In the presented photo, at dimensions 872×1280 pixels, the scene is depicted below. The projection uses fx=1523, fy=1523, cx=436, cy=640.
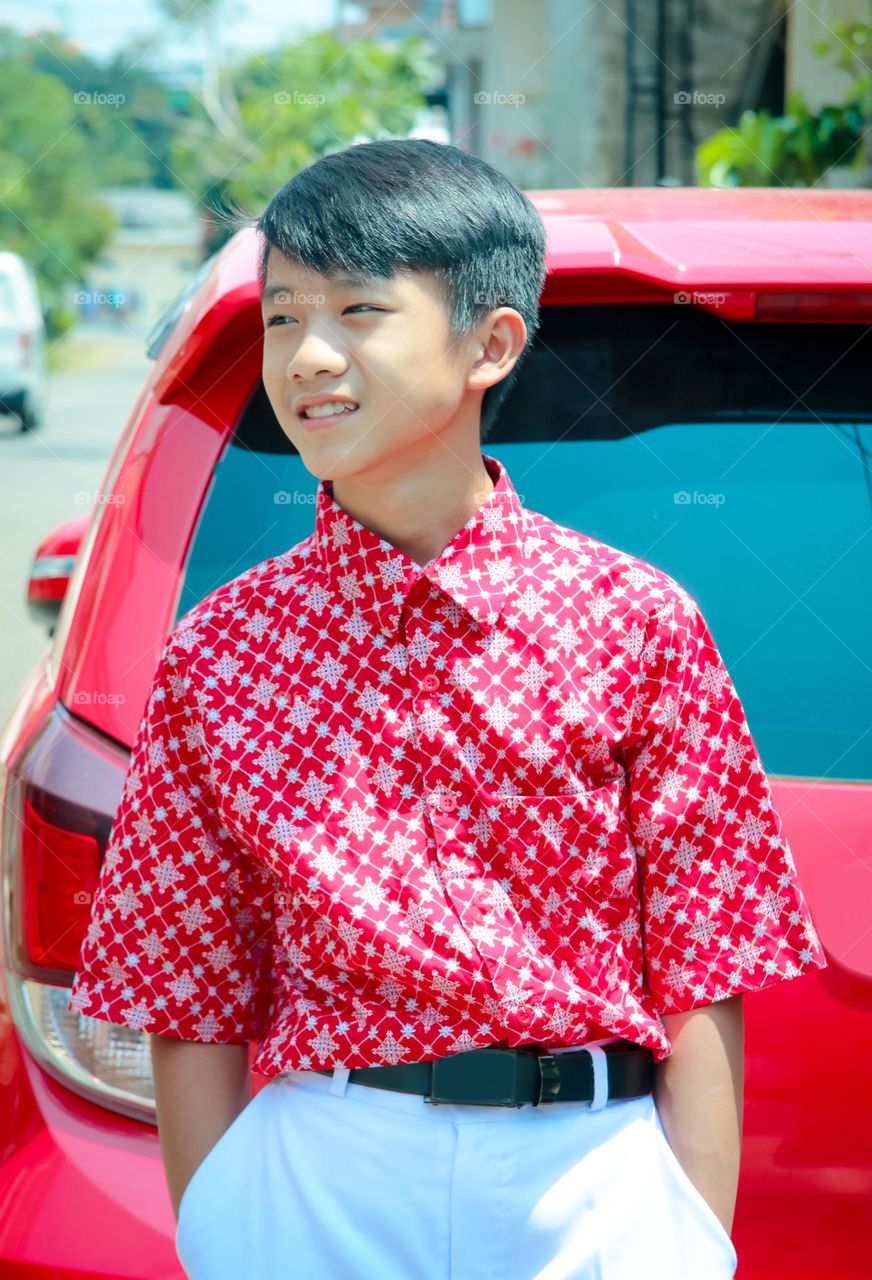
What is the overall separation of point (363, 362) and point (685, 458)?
0.61 m

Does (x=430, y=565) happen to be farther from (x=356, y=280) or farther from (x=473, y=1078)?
(x=473, y=1078)

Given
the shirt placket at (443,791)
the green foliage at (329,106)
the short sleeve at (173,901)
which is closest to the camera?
the shirt placket at (443,791)

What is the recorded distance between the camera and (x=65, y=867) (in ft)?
5.94

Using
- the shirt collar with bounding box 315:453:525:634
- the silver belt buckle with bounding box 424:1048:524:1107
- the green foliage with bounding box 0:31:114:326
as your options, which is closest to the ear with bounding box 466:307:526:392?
the shirt collar with bounding box 315:453:525:634

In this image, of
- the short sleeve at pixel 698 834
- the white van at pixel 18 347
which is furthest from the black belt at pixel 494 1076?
the white van at pixel 18 347

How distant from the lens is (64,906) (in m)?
1.81

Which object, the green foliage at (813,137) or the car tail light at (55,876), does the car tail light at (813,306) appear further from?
the green foliage at (813,137)

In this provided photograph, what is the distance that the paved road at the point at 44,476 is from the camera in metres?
7.76

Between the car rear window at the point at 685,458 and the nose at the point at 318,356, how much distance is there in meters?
0.49

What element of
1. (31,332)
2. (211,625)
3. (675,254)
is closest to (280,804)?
(211,625)

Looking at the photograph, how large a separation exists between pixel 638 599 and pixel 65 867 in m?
0.80

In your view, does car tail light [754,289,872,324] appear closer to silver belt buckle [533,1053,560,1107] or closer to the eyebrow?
the eyebrow

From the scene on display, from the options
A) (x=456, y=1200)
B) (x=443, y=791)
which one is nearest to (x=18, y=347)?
(x=443, y=791)

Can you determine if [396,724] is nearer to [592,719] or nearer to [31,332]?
[592,719]
